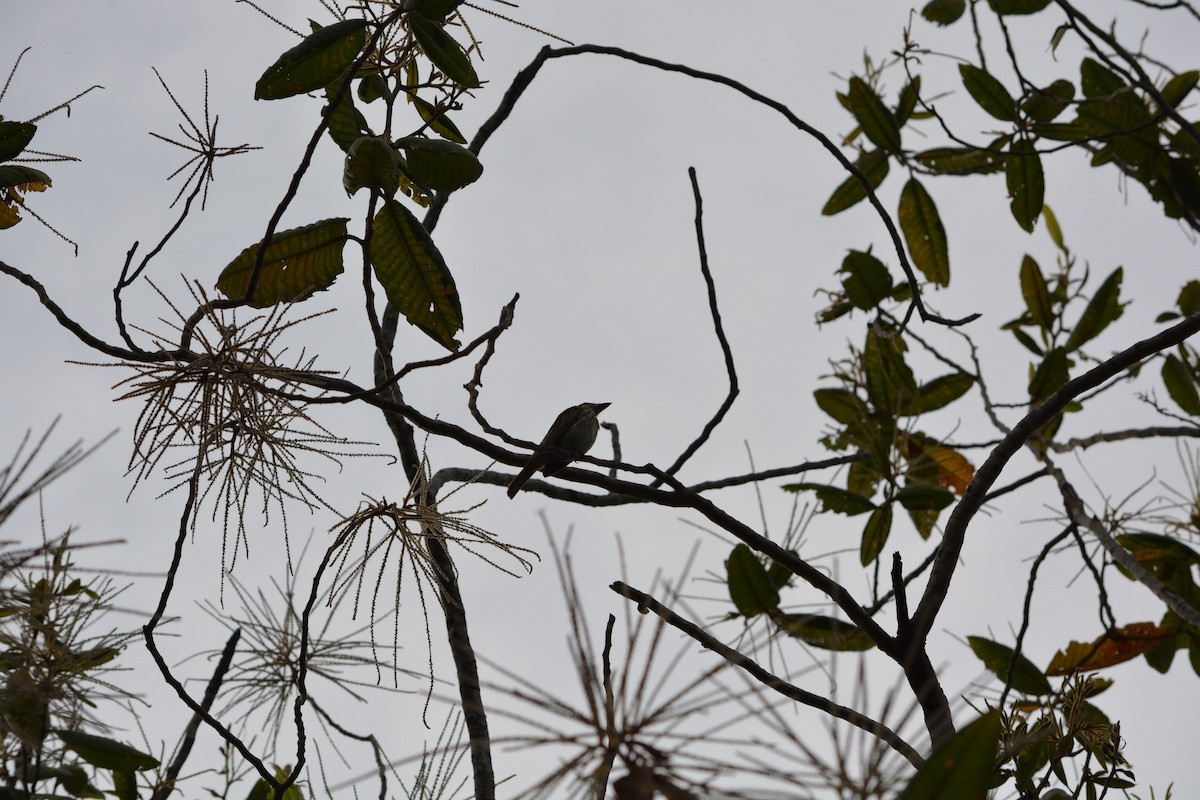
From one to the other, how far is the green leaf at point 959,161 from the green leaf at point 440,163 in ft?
8.20

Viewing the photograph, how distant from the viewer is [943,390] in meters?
4.05

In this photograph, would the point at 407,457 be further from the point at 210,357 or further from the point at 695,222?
the point at 695,222

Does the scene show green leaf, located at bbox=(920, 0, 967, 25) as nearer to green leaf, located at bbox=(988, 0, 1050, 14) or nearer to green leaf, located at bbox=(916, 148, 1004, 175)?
green leaf, located at bbox=(988, 0, 1050, 14)

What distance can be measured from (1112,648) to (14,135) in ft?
11.7

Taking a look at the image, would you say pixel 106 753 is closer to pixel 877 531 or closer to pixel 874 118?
pixel 877 531

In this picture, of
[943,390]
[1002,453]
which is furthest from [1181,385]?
[1002,453]

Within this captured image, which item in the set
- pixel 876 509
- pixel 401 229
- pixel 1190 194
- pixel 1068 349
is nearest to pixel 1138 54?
pixel 1190 194

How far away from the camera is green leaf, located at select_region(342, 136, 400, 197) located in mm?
1878

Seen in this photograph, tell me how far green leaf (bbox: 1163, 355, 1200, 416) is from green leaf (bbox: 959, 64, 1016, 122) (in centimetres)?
120

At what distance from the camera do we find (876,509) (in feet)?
11.2

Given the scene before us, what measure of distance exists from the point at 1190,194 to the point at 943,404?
130 centimetres

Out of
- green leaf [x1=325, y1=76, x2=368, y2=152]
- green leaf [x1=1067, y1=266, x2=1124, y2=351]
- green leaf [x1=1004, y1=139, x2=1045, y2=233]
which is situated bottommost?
green leaf [x1=325, y1=76, x2=368, y2=152]

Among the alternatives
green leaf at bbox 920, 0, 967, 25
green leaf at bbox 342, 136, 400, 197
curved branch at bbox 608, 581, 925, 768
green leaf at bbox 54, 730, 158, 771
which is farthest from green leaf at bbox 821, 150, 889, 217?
green leaf at bbox 54, 730, 158, 771

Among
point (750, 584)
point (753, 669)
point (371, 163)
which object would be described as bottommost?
point (753, 669)
